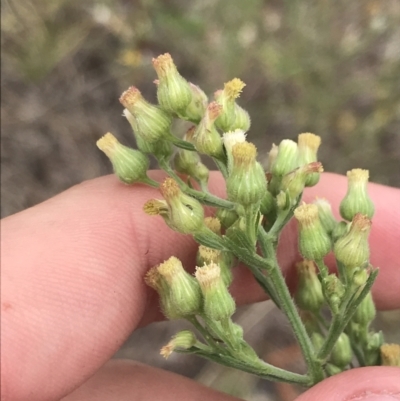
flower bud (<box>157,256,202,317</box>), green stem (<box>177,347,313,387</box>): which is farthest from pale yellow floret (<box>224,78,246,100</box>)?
green stem (<box>177,347,313,387</box>)

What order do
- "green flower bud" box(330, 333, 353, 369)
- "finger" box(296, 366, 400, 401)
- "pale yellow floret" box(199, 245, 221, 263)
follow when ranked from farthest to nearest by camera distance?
"green flower bud" box(330, 333, 353, 369) < "pale yellow floret" box(199, 245, 221, 263) < "finger" box(296, 366, 400, 401)

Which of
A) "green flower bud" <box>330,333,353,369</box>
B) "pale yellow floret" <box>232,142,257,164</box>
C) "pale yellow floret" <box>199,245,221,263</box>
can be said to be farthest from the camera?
"green flower bud" <box>330,333,353,369</box>

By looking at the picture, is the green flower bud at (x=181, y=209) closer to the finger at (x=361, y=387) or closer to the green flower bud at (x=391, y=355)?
the finger at (x=361, y=387)

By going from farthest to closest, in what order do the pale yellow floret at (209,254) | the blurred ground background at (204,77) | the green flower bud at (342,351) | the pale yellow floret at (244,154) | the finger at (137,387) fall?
the blurred ground background at (204,77) → the finger at (137,387) → the green flower bud at (342,351) → the pale yellow floret at (209,254) → the pale yellow floret at (244,154)

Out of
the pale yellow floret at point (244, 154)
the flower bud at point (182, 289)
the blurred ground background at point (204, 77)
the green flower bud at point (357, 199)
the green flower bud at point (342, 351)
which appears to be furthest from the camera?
the blurred ground background at point (204, 77)

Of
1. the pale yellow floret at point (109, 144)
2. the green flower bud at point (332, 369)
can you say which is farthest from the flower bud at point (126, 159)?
the green flower bud at point (332, 369)

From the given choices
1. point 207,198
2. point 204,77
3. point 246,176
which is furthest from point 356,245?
point 204,77

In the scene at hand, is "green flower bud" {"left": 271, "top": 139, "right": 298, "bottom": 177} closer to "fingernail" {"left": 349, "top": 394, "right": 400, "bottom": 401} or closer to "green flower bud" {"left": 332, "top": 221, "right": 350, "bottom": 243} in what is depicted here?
"green flower bud" {"left": 332, "top": 221, "right": 350, "bottom": 243}

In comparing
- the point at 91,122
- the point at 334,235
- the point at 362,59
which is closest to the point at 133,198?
the point at 334,235
